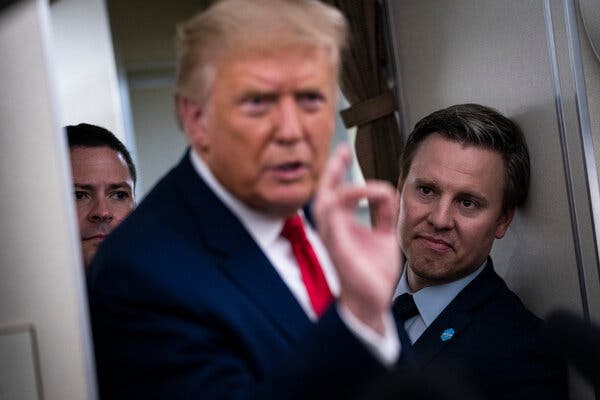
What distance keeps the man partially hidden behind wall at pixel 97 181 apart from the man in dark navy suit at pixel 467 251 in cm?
71

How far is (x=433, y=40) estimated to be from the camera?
2297mm

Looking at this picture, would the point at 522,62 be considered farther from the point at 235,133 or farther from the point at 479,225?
the point at 235,133

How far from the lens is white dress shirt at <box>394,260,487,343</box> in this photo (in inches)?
76.8

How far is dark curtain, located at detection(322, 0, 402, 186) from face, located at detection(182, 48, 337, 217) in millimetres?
1456

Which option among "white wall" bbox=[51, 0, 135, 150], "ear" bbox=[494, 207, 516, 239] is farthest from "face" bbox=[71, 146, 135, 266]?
"ear" bbox=[494, 207, 516, 239]

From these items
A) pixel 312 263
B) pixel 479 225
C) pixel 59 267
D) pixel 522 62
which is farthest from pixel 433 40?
pixel 59 267

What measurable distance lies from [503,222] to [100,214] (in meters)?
0.99

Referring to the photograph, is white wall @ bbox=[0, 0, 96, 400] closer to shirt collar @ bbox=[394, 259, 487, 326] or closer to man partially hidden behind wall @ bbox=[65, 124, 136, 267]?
man partially hidden behind wall @ bbox=[65, 124, 136, 267]

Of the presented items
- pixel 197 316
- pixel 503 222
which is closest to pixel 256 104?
pixel 197 316

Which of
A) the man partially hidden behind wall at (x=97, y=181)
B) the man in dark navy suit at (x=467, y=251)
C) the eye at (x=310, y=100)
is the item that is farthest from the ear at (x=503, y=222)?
the eye at (x=310, y=100)

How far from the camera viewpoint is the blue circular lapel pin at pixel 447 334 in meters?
1.84

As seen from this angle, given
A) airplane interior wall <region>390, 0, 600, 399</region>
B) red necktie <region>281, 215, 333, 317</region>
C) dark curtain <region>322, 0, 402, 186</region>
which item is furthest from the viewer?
dark curtain <region>322, 0, 402, 186</region>

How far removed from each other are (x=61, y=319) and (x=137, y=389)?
13 cm

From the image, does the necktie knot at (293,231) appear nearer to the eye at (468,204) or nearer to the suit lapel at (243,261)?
the suit lapel at (243,261)
